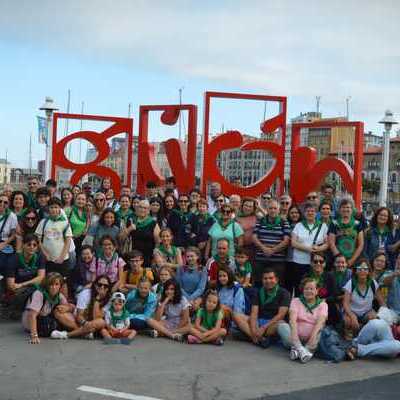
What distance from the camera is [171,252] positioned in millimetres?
7906

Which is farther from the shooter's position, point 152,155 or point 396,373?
point 152,155

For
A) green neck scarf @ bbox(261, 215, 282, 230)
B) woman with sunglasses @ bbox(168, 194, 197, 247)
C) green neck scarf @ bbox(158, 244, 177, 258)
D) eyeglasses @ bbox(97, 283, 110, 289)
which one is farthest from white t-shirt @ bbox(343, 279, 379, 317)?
eyeglasses @ bbox(97, 283, 110, 289)

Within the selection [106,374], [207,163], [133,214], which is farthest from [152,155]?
[106,374]

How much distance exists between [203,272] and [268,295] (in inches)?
38.6

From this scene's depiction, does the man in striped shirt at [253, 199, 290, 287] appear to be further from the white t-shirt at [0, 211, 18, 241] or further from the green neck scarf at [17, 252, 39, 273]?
the white t-shirt at [0, 211, 18, 241]

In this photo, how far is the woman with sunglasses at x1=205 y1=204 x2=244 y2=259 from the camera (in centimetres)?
799

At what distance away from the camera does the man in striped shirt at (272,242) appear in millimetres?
7922

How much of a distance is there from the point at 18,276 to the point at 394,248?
15.2 ft

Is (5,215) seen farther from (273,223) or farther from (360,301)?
(360,301)

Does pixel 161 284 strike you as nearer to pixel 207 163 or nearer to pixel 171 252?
pixel 171 252

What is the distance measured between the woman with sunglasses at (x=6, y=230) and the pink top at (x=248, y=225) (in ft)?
9.59

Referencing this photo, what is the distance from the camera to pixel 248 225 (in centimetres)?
825

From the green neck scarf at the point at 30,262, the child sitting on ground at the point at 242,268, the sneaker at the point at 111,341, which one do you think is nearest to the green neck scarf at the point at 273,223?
the child sitting on ground at the point at 242,268

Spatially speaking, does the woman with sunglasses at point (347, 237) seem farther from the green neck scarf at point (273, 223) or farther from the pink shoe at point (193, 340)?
the pink shoe at point (193, 340)
